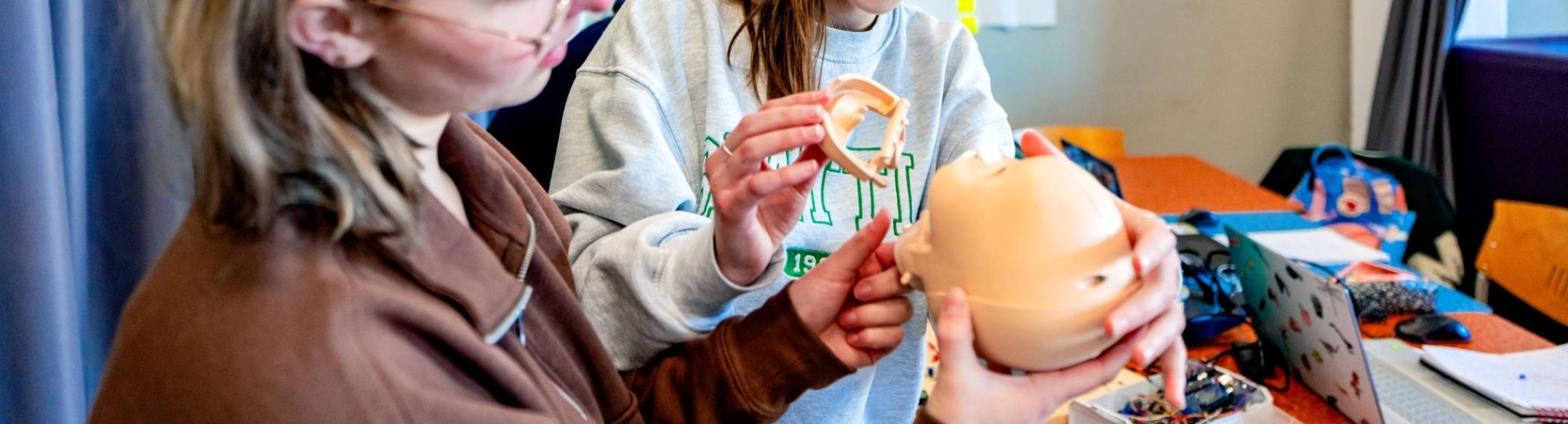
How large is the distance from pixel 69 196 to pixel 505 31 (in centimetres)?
69

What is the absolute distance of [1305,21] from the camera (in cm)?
369

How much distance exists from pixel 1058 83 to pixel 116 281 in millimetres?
3333

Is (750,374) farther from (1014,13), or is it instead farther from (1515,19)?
(1515,19)

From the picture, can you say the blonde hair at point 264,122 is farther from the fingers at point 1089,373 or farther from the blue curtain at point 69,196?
the fingers at point 1089,373

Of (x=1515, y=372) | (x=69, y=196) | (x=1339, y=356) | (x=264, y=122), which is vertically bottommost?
(x=1515, y=372)

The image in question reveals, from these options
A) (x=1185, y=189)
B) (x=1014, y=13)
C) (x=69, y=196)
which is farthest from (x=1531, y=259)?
(x=69, y=196)

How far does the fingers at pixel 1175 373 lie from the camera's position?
0.78 meters

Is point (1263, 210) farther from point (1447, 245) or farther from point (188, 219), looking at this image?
point (188, 219)

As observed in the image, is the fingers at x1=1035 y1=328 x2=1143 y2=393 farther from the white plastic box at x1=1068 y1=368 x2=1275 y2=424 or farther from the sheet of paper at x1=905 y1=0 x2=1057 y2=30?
the sheet of paper at x1=905 y1=0 x2=1057 y2=30

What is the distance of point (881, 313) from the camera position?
0.96 metres

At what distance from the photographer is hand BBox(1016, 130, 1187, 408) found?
2.43 ft

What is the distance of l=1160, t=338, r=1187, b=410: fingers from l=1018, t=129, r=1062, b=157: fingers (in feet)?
0.68

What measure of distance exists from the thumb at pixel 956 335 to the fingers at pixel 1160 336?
0.13 metres

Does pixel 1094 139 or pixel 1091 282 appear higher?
pixel 1091 282
